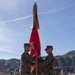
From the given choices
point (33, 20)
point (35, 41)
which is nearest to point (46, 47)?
point (35, 41)

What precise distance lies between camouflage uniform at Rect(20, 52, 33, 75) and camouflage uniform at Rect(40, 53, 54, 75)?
0.59 metres

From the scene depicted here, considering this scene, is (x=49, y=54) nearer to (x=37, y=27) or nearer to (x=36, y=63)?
(x=36, y=63)

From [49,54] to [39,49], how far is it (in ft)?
3.93

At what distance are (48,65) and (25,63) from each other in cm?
103

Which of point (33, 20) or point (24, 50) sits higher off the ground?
point (33, 20)

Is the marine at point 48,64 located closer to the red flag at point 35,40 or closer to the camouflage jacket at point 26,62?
the camouflage jacket at point 26,62

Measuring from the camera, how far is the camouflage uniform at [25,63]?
42.7 ft

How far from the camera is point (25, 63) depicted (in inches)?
517

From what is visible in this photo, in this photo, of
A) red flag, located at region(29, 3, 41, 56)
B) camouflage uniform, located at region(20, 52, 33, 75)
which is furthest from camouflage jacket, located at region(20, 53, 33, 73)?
red flag, located at region(29, 3, 41, 56)

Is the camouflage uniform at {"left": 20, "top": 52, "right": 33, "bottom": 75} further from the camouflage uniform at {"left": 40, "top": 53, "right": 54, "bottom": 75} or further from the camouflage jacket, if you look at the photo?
the camouflage uniform at {"left": 40, "top": 53, "right": 54, "bottom": 75}

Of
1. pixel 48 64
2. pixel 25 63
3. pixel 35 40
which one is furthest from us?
pixel 35 40

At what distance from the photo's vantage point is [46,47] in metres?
13.4

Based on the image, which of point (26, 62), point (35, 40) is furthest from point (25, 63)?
point (35, 40)

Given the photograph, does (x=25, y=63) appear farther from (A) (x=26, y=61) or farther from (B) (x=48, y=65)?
(B) (x=48, y=65)
